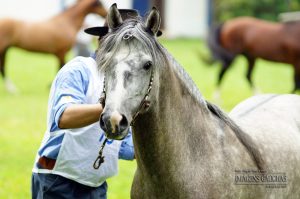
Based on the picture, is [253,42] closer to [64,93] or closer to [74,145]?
[74,145]

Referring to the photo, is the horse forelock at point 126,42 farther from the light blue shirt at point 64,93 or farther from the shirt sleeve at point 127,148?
the shirt sleeve at point 127,148

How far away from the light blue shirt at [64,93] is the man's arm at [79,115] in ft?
0.12

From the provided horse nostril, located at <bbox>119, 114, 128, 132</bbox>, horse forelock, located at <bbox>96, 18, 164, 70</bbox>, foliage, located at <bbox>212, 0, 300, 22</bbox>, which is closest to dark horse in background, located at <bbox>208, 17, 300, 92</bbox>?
horse forelock, located at <bbox>96, 18, 164, 70</bbox>

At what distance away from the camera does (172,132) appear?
3.32m

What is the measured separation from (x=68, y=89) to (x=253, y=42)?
10927 millimetres

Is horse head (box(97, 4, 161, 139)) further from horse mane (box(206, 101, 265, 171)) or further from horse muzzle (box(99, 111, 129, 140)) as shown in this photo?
horse mane (box(206, 101, 265, 171))

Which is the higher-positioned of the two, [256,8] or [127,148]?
[127,148]

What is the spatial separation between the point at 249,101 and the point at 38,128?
5.91 meters

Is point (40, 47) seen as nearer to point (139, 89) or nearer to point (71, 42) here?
point (71, 42)

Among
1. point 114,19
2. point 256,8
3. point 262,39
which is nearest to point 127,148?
point 114,19

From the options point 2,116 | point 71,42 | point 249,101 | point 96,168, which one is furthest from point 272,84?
point 96,168

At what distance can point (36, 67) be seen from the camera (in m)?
19.3

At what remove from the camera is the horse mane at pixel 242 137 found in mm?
3629

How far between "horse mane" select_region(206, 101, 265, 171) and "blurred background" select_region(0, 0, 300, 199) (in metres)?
0.49
